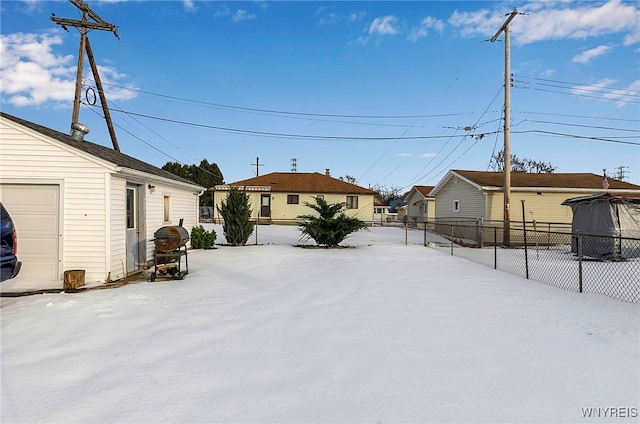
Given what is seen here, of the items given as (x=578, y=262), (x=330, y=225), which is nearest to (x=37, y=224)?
(x=330, y=225)

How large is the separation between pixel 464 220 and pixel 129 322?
19518mm

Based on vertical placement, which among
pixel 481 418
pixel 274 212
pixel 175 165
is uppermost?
pixel 175 165

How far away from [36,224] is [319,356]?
7.22m

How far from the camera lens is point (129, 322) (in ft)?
15.5

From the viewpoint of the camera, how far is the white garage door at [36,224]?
285 inches

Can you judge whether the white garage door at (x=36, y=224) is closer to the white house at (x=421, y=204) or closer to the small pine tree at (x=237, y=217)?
the small pine tree at (x=237, y=217)

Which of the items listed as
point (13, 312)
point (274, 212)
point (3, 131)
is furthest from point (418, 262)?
point (274, 212)

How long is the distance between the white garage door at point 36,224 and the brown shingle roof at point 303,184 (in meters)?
21.6

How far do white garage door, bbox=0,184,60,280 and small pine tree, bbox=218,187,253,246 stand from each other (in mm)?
7625

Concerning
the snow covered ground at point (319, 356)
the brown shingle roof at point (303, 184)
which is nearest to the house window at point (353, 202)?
the brown shingle roof at point (303, 184)

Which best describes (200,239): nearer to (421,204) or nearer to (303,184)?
(303,184)

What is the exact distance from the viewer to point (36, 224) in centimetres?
730

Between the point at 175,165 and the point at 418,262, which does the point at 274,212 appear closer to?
the point at 418,262

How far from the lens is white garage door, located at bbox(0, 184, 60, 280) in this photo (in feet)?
23.8
